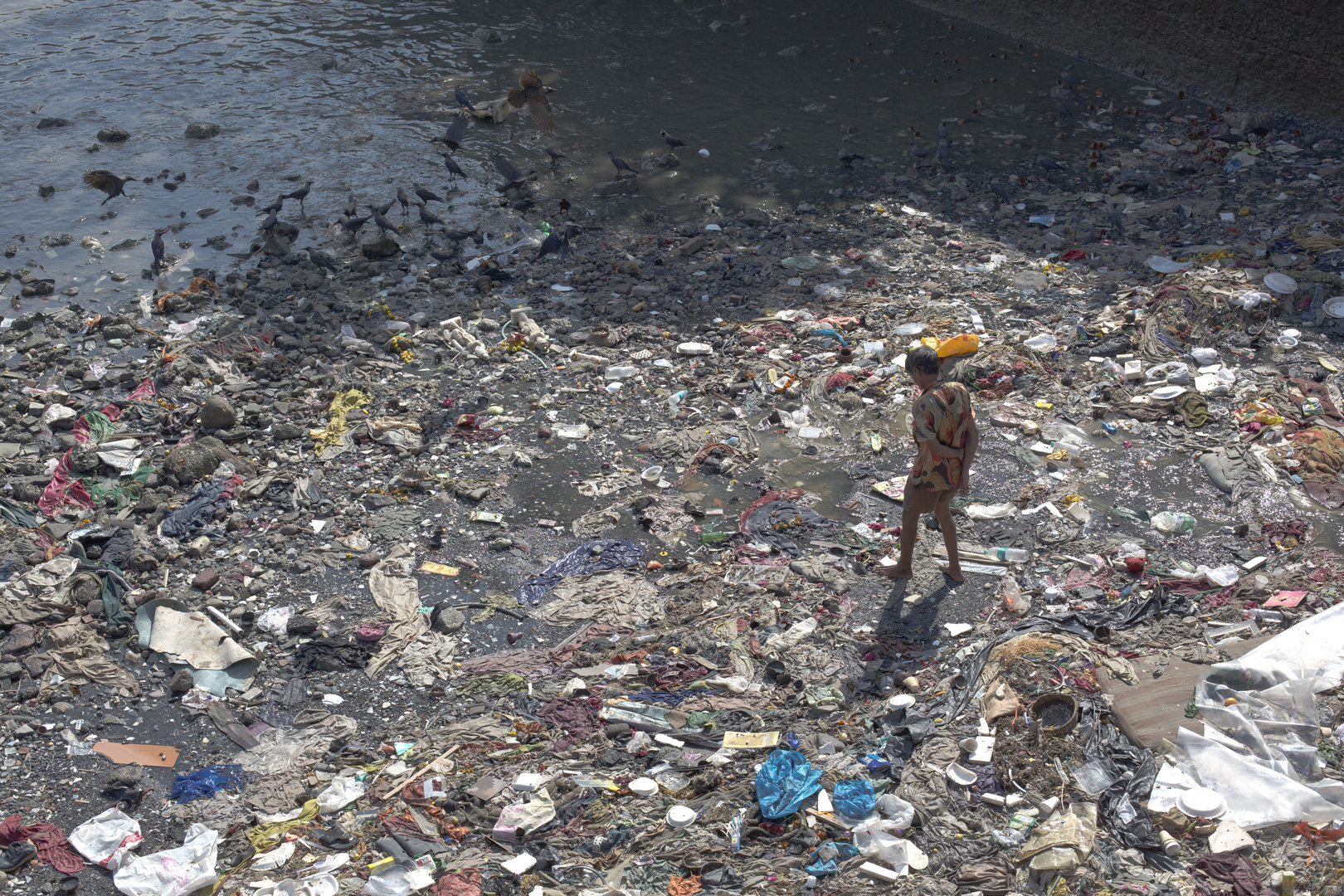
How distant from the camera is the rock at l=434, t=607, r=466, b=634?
516 centimetres

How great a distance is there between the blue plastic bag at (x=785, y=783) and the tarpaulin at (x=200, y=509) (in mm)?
3937

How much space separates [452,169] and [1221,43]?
9319 mm

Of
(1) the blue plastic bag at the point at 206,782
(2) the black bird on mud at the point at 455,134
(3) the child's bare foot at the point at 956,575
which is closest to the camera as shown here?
(1) the blue plastic bag at the point at 206,782

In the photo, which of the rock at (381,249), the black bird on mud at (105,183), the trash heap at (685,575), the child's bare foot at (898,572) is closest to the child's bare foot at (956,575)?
the trash heap at (685,575)

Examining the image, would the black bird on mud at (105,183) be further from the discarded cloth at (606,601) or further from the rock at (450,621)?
the discarded cloth at (606,601)

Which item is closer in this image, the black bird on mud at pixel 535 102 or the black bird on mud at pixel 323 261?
the black bird on mud at pixel 323 261

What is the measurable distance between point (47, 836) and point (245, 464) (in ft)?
9.40

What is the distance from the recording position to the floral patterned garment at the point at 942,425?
4.74 metres

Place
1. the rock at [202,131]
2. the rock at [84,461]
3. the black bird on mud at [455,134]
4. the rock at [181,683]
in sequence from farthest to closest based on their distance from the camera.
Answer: the rock at [202,131] < the black bird on mud at [455,134] < the rock at [84,461] < the rock at [181,683]

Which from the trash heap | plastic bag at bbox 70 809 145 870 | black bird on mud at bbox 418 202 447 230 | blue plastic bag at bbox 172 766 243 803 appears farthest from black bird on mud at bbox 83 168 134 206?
plastic bag at bbox 70 809 145 870

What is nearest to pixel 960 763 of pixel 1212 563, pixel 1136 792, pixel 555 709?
pixel 1136 792

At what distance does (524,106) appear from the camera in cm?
1191

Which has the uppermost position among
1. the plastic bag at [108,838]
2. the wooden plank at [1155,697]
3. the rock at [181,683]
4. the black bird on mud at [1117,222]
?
the black bird on mud at [1117,222]

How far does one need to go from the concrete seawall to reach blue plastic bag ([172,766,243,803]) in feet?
39.6
